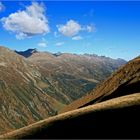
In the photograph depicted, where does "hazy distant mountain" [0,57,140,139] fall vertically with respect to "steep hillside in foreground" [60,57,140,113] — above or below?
below

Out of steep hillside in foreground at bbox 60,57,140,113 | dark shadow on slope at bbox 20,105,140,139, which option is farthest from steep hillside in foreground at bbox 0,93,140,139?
steep hillside in foreground at bbox 60,57,140,113

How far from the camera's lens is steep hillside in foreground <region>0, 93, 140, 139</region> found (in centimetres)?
5305

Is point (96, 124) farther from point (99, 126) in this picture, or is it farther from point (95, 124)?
point (99, 126)

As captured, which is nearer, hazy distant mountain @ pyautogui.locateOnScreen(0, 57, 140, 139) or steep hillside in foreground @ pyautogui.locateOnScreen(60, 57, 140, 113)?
hazy distant mountain @ pyautogui.locateOnScreen(0, 57, 140, 139)

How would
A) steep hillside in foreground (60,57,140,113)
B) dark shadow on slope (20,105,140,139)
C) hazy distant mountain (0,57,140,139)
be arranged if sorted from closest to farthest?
1. dark shadow on slope (20,105,140,139)
2. hazy distant mountain (0,57,140,139)
3. steep hillside in foreground (60,57,140,113)

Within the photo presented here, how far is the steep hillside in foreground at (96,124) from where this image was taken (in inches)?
2089

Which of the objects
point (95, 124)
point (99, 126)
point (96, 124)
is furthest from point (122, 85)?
point (99, 126)

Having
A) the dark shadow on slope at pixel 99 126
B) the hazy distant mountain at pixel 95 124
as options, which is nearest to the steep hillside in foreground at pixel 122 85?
the hazy distant mountain at pixel 95 124

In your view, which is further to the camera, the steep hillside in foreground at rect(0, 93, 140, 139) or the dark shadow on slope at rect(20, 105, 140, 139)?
the steep hillside in foreground at rect(0, 93, 140, 139)

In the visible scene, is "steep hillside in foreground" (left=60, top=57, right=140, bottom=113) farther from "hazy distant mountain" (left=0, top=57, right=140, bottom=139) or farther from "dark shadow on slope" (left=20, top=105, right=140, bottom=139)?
"dark shadow on slope" (left=20, top=105, right=140, bottom=139)

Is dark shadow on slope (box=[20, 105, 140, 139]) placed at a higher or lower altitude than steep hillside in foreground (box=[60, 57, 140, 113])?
lower

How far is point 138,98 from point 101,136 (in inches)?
590

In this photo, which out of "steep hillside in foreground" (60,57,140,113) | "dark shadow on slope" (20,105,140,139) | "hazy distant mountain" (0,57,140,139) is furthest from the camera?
"steep hillside in foreground" (60,57,140,113)

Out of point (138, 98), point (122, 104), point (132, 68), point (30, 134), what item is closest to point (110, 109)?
point (122, 104)
